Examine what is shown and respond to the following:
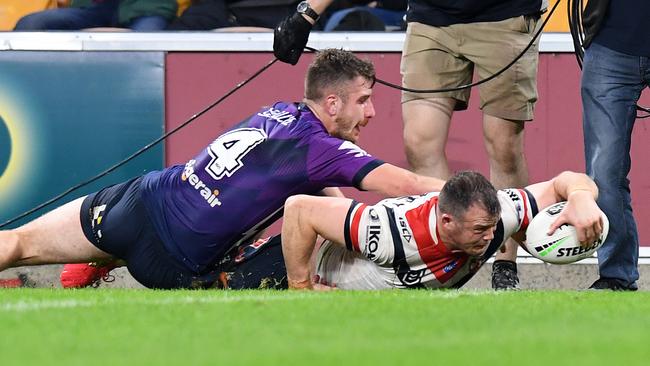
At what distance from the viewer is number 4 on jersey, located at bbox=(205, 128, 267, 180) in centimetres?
666

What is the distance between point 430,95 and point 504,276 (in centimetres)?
98

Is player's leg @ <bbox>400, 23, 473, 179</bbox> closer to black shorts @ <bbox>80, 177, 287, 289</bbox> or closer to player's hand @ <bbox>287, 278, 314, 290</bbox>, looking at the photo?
black shorts @ <bbox>80, 177, 287, 289</bbox>

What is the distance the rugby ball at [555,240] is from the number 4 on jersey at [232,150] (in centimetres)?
129

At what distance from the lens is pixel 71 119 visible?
30.2ft

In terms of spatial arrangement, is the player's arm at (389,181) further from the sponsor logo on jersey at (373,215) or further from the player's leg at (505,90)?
the player's leg at (505,90)

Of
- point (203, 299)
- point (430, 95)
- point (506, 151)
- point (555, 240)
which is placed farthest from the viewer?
point (506, 151)

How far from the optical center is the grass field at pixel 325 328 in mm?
3914

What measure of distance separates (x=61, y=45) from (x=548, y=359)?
594 centimetres

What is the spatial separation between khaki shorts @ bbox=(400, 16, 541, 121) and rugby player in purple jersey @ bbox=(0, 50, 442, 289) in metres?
0.66

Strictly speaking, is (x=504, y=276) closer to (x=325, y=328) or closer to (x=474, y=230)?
(x=474, y=230)

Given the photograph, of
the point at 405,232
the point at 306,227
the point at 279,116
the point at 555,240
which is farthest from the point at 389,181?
the point at 555,240

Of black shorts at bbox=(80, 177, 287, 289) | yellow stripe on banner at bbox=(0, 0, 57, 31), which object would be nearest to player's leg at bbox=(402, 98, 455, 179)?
black shorts at bbox=(80, 177, 287, 289)

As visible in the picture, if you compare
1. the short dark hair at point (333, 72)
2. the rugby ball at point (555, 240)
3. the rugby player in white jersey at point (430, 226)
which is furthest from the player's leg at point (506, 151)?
the rugby ball at point (555, 240)

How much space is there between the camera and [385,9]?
374 inches
